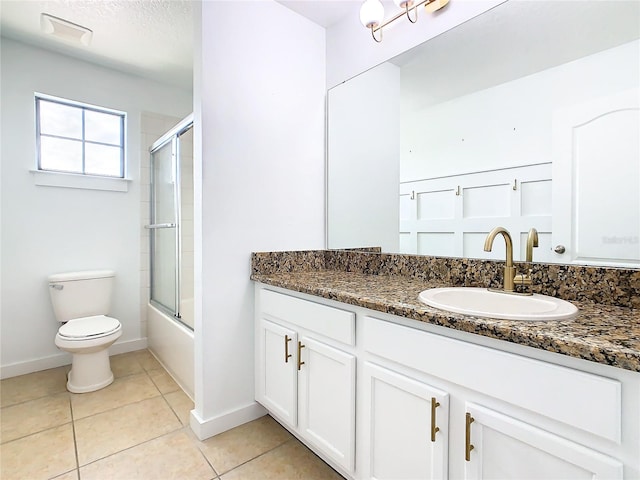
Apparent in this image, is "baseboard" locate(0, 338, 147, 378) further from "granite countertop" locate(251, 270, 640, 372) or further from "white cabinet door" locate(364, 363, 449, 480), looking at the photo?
"white cabinet door" locate(364, 363, 449, 480)

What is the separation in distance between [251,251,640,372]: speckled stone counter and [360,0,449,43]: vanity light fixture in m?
1.15

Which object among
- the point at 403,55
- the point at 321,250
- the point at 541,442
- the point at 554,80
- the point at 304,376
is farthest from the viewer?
the point at 321,250

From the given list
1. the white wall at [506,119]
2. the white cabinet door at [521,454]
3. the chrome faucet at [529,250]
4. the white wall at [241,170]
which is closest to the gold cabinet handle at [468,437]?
the white cabinet door at [521,454]

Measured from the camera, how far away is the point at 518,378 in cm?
78

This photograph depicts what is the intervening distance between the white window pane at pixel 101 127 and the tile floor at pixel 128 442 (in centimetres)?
185

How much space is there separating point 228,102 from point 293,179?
53 centimetres

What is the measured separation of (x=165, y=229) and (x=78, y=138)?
1002 millimetres

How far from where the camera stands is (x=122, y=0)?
1842mm

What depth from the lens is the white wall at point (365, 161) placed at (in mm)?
1759

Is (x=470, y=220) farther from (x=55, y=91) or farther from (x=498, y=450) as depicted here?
(x=55, y=91)

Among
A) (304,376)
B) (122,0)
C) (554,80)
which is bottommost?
(304,376)

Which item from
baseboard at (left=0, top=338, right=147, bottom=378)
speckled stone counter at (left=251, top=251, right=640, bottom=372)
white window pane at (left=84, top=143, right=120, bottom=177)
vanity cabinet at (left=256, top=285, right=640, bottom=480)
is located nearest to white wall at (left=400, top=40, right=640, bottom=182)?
speckled stone counter at (left=251, top=251, right=640, bottom=372)

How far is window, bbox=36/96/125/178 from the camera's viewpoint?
2422mm

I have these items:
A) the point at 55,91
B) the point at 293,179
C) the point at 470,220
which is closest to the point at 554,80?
the point at 470,220
